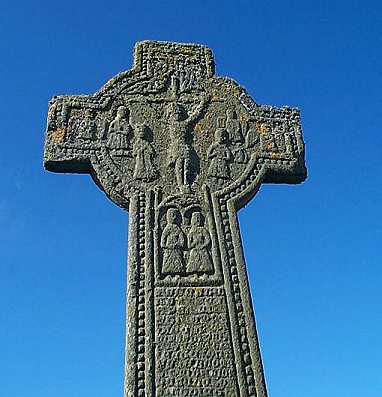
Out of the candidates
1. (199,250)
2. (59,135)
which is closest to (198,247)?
(199,250)

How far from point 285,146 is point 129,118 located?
1.87 m

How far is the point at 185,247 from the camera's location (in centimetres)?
513

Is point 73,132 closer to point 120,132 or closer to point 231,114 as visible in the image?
point 120,132

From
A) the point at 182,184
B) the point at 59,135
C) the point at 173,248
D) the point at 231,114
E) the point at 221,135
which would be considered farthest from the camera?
the point at 231,114

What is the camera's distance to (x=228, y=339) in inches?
181

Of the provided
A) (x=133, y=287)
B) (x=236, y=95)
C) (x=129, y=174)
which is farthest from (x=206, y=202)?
(x=236, y=95)

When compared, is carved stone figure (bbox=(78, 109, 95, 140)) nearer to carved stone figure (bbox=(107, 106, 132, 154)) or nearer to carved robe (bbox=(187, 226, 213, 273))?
carved stone figure (bbox=(107, 106, 132, 154))

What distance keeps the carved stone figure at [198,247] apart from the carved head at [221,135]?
1.07m

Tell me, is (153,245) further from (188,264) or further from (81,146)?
(81,146)

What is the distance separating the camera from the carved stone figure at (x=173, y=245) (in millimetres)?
4969

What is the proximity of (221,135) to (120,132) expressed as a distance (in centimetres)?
117

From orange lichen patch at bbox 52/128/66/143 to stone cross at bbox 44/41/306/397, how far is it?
0.01 meters

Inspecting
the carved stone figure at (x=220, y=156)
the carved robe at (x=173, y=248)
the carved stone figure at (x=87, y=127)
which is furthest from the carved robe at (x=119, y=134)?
the carved robe at (x=173, y=248)

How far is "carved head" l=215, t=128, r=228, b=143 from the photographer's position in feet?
19.7
